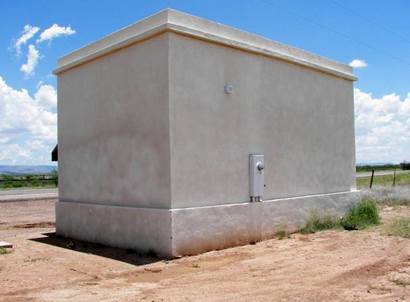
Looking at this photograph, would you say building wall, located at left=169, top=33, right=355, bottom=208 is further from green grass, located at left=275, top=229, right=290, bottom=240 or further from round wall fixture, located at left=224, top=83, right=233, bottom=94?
green grass, located at left=275, top=229, right=290, bottom=240

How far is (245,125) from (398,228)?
15.4ft

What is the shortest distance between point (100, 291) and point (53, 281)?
1.27 meters

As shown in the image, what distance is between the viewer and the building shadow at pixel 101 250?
377 inches

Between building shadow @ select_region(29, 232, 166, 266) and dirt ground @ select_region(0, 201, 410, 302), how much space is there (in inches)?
1.0

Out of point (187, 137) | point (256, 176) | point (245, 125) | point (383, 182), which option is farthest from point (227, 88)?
point (383, 182)

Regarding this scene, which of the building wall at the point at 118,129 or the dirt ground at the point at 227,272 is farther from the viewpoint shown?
the building wall at the point at 118,129

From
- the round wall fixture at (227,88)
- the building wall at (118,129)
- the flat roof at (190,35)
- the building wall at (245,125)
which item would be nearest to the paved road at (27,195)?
the building wall at (118,129)

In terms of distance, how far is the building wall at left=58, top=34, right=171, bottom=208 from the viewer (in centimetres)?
986

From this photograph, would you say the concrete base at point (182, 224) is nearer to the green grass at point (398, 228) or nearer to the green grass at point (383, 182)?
the green grass at point (398, 228)

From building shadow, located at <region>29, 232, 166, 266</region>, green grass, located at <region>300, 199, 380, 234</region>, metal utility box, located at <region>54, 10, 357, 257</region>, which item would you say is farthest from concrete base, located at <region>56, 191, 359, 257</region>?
green grass, located at <region>300, 199, 380, 234</region>

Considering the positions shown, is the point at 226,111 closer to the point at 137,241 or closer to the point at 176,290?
the point at 137,241

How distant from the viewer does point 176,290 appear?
23.2 feet

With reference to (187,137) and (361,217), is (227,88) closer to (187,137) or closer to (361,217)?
(187,137)

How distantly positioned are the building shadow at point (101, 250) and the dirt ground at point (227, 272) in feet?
0.08
